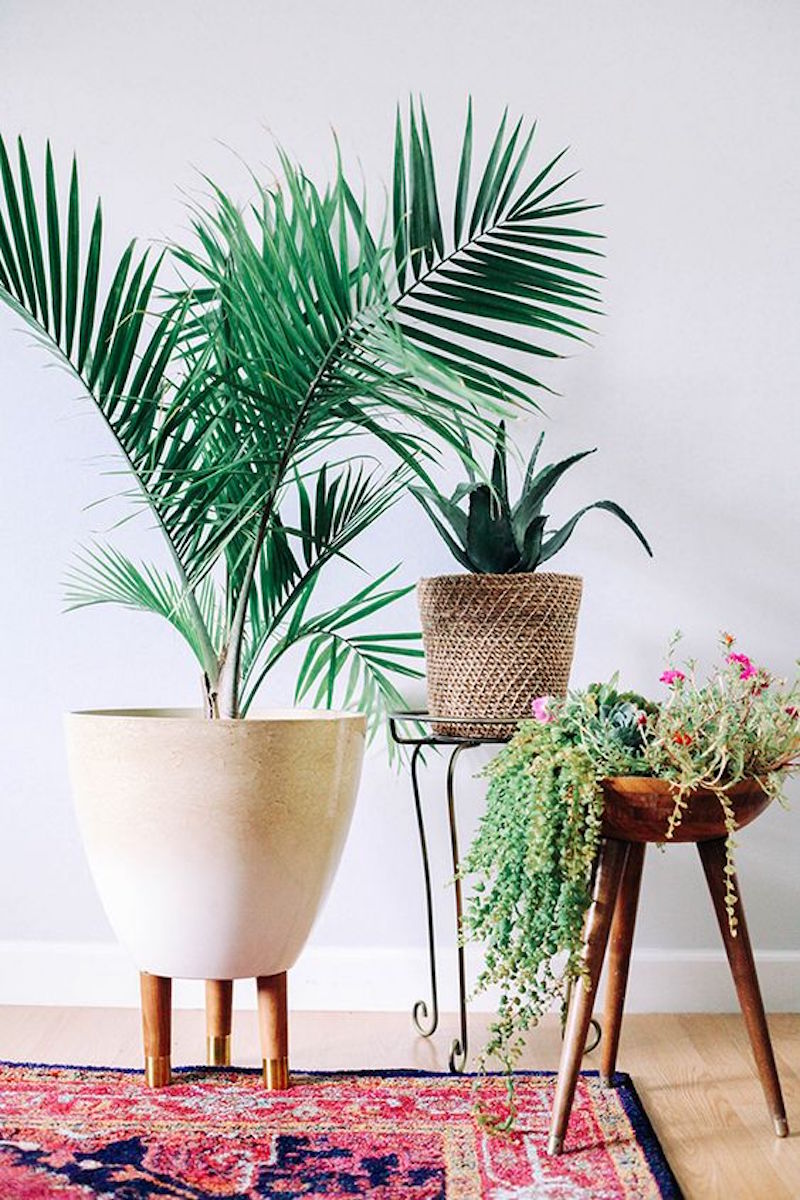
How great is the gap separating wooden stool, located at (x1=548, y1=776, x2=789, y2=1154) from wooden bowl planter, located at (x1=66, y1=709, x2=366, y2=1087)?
0.43 metres

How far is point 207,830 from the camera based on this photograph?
A: 1.75 metres

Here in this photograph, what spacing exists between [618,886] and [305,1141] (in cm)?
54

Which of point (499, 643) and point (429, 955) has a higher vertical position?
point (499, 643)

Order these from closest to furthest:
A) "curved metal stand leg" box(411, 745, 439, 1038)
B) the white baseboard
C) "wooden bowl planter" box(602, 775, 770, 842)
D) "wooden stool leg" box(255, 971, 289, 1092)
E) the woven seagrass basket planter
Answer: "wooden bowl planter" box(602, 775, 770, 842) < "wooden stool leg" box(255, 971, 289, 1092) < the woven seagrass basket planter < "curved metal stand leg" box(411, 745, 439, 1038) < the white baseboard

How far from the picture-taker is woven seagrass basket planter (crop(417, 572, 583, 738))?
77.0 inches

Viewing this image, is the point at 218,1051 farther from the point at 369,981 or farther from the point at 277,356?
the point at 277,356

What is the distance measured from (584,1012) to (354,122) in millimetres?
1684

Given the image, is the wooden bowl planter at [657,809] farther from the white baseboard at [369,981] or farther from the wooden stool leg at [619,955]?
the white baseboard at [369,981]

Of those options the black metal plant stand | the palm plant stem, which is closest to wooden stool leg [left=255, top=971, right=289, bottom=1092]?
the black metal plant stand

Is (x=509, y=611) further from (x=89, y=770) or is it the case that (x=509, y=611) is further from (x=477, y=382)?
(x=89, y=770)

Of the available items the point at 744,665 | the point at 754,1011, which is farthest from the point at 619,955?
the point at 744,665

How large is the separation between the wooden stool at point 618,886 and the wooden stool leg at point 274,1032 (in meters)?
0.44

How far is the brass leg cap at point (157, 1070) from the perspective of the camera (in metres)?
1.84

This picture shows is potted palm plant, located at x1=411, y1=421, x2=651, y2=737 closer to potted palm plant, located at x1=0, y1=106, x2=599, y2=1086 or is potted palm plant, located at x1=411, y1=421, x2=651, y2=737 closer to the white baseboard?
potted palm plant, located at x1=0, y1=106, x2=599, y2=1086
